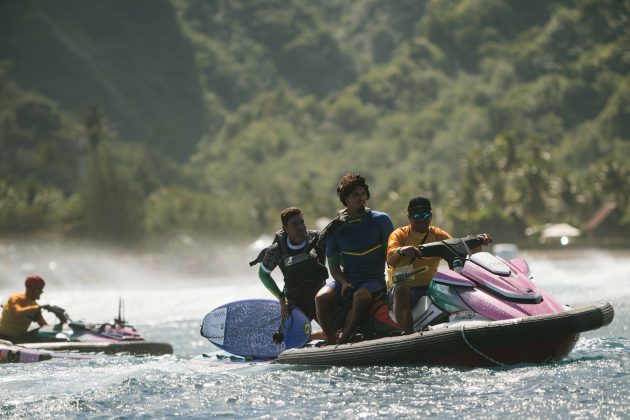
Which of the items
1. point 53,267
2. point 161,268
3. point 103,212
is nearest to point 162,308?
point 53,267

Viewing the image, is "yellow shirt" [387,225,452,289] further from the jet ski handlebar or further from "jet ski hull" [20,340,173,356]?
"jet ski hull" [20,340,173,356]

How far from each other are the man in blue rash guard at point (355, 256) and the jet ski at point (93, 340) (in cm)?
579

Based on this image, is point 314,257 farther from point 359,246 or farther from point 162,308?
point 162,308

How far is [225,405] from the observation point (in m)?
11.5

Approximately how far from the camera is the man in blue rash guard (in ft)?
42.5

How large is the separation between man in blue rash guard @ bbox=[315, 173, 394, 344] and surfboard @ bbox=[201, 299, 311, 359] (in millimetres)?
1208

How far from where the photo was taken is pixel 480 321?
1230 centimetres

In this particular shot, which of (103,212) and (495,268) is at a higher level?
(103,212)

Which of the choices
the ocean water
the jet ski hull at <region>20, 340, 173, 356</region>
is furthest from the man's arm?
the ocean water

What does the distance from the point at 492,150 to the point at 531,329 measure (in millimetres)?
98292

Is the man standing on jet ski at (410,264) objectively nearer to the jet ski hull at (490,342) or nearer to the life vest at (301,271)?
the jet ski hull at (490,342)

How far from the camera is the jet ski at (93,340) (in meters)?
18.1

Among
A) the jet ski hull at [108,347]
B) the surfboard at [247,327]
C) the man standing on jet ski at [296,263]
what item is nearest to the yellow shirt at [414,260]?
the man standing on jet ski at [296,263]

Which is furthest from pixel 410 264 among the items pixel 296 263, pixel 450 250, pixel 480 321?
pixel 296 263
